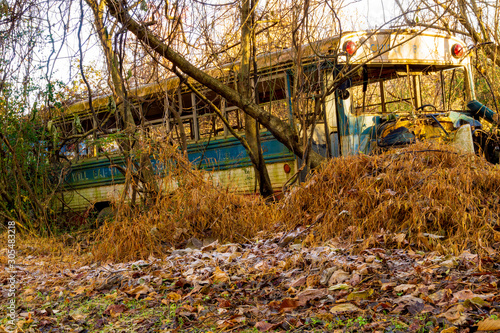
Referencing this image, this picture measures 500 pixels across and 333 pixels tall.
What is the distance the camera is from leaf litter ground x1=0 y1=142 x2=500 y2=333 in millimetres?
2762

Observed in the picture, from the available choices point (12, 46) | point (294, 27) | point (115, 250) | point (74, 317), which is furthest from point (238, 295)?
point (12, 46)

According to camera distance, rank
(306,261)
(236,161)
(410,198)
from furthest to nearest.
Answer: (236,161)
(410,198)
(306,261)

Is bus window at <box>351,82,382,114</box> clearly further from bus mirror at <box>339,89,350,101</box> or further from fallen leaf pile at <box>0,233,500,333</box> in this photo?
fallen leaf pile at <box>0,233,500,333</box>

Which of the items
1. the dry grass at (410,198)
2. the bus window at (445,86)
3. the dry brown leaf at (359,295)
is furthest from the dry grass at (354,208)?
the bus window at (445,86)

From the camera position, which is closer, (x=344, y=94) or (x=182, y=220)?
(x=182, y=220)

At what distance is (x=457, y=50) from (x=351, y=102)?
1896 millimetres

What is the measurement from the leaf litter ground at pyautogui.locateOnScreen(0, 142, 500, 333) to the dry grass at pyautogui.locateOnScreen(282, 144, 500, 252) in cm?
1

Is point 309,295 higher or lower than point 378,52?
lower

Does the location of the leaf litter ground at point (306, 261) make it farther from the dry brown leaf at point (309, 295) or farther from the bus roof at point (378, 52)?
the bus roof at point (378, 52)

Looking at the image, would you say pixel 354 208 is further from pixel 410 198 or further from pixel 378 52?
pixel 378 52

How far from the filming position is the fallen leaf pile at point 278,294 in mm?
2594

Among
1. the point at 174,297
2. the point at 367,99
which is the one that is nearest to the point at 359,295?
the point at 174,297

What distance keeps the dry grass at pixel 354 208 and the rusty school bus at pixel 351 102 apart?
26.7 inches

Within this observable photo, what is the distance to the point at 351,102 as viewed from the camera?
6906 mm
